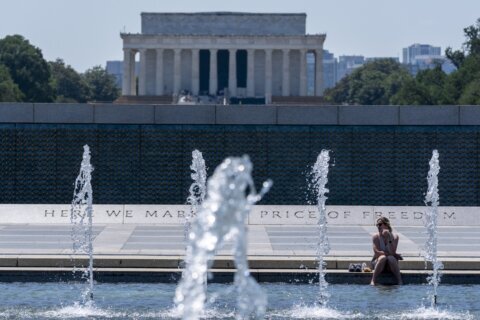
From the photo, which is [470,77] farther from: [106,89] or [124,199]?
[106,89]

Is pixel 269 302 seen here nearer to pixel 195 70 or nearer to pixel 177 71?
pixel 177 71

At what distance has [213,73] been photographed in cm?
12725

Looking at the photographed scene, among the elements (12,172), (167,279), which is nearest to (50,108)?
(12,172)

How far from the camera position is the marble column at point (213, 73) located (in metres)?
127

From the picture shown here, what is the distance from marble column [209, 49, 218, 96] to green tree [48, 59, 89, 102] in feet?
113

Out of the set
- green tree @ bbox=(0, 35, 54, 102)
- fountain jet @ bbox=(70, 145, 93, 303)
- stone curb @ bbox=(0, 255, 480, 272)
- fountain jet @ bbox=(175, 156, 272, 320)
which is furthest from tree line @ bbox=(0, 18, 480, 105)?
fountain jet @ bbox=(175, 156, 272, 320)

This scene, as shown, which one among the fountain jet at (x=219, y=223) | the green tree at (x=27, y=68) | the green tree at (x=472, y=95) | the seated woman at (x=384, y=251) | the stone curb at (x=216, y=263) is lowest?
the stone curb at (x=216, y=263)

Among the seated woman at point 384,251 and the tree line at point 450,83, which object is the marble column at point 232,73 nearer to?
the tree line at point 450,83

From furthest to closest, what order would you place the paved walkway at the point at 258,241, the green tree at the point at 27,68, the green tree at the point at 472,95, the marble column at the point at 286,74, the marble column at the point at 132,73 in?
the marble column at the point at 132,73
the marble column at the point at 286,74
the green tree at the point at 27,68
the green tree at the point at 472,95
the paved walkway at the point at 258,241

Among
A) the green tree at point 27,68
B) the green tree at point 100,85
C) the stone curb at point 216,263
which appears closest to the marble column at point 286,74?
the green tree at point 27,68

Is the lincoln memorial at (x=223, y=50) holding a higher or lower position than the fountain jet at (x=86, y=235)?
higher

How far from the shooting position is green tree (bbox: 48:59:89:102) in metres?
161

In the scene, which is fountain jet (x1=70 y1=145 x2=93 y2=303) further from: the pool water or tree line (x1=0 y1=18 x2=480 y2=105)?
tree line (x1=0 y1=18 x2=480 y2=105)

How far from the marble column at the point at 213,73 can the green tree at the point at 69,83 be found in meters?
34.4
